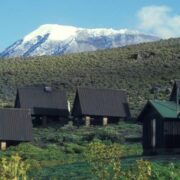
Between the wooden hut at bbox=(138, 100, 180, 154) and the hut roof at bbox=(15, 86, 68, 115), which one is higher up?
the hut roof at bbox=(15, 86, 68, 115)

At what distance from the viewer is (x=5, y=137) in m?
49.4

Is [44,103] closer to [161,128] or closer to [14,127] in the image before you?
[14,127]

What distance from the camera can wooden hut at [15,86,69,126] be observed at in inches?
2515

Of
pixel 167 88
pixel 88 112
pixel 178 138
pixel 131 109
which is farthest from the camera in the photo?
pixel 167 88

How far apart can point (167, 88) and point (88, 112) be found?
63.9 feet

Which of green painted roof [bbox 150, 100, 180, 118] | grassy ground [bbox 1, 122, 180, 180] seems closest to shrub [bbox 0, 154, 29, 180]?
grassy ground [bbox 1, 122, 180, 180]

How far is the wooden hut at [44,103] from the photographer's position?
63875 mm

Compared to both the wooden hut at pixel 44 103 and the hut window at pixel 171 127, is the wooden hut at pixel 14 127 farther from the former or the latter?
the hut window at pixel 171 127

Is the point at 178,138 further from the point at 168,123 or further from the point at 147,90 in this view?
the point at 147,90

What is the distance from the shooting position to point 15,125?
50.6m

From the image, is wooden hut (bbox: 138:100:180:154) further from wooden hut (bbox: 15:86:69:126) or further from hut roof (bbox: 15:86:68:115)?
hut roof (bbox: 15:86:68:115)

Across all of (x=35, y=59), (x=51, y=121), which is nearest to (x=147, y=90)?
(x=51, y=121)

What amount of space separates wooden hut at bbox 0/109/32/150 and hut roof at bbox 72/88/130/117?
1082cm

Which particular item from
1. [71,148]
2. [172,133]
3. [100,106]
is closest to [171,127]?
[172,133]
